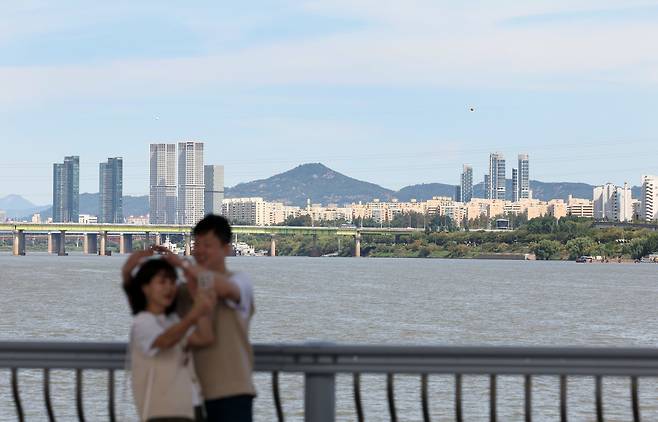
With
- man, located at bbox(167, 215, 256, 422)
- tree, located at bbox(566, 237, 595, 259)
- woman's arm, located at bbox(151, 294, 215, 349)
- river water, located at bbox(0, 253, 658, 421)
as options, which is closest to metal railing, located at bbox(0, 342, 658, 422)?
river water, located at bbox(0, 253, 658, 421)

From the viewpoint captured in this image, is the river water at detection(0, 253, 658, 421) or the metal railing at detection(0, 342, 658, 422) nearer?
the metal railing at detection(0, 342, 658, 422)

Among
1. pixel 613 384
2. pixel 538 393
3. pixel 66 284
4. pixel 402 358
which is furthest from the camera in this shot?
pixel 66 284

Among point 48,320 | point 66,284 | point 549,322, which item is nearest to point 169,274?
point 48,320

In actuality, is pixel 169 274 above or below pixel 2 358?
above

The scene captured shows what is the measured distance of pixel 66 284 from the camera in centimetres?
8888

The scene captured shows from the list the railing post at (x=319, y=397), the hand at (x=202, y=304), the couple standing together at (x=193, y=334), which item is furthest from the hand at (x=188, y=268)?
the railing post at (x=319, y=397)

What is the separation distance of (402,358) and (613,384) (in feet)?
84.0

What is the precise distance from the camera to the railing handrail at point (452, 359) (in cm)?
771

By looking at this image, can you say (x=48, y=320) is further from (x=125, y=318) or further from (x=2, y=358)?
(x=2, y=358)

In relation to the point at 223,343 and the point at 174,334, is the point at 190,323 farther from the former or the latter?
the point at 223,343

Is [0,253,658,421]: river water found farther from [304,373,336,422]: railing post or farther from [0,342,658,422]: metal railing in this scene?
[304,373,336,422]: railing post

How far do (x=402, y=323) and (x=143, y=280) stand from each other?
4689 cm

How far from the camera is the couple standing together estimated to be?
676cm

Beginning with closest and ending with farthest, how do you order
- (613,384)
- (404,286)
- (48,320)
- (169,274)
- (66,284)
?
(169,274), (613,384), (48,320), (66,284), (404,286)
